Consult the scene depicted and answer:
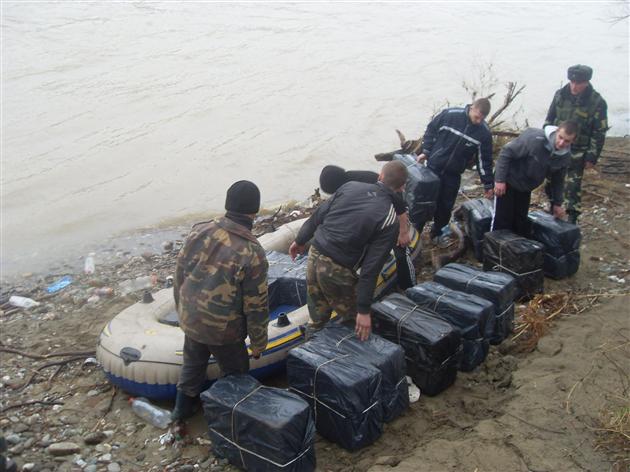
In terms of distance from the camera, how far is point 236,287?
150 inches

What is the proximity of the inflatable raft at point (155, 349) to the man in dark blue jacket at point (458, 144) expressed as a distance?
2355 millimetres

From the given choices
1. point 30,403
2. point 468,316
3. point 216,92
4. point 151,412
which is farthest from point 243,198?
point 216,92

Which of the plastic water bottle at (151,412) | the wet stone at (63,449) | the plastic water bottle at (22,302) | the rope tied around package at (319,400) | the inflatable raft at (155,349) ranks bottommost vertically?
the plastic water bottle at (22,302)

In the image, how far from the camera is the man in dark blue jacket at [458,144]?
20.6 feet

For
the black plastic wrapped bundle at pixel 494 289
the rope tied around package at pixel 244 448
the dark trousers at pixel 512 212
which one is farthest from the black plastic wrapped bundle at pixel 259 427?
the dark trousers at pixel 512 212

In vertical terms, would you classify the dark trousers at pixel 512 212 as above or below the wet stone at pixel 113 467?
above

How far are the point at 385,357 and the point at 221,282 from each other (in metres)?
1.19

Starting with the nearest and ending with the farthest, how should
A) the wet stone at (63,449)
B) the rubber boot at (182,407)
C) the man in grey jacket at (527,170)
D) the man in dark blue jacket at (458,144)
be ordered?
the wet stone at (63,449), the rubber boot at (182,407), the man in grey jacket at (527,170), the man in dark blue jacket at (458,144)

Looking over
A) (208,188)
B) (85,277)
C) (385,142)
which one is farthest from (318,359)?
(385,142)

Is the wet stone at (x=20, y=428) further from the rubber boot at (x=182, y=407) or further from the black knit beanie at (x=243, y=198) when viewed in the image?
the black knit beanie at (x=243, y=198)

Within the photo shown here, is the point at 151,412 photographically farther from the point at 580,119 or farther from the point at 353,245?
the point at 580,119

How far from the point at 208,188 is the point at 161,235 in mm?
2514

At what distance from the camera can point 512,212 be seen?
6105 millimetres

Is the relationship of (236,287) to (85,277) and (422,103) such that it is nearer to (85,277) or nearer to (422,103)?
(85,277)
